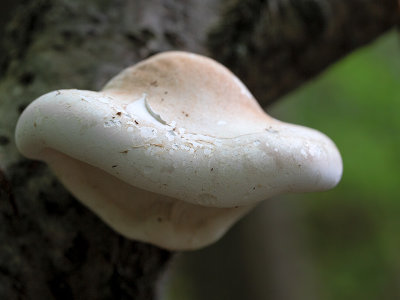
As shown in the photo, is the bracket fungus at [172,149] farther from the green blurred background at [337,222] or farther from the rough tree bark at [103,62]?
the green blurred background at [337,222]

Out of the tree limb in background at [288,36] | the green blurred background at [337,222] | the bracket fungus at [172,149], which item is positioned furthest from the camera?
the green blurred background at [337,222]

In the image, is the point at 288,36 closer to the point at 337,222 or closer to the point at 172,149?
the point at 172,149

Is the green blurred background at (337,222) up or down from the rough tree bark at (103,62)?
down

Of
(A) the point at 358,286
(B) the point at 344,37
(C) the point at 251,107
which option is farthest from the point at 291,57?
(A) the point at 358,286

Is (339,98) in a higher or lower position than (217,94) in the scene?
lower

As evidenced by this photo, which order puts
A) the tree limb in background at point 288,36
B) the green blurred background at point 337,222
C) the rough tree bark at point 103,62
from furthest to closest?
1. the green blurred background at point 337,222
2. the tree limb in background at point 288,36
3. the rough tree bark at point 103,62

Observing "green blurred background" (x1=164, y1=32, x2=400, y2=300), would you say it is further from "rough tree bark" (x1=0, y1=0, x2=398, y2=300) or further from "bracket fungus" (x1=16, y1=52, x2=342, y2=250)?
"bracket fungus" (x1=16, y1=52, x2=342, y2=250)

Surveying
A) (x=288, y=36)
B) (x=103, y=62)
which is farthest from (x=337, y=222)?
(x=103, y=62)

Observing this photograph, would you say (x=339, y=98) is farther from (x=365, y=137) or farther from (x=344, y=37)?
(x=344, y=37)

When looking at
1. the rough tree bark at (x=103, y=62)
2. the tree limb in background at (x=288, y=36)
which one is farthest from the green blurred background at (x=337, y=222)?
the rough tree bark at (x=103, y=62)
